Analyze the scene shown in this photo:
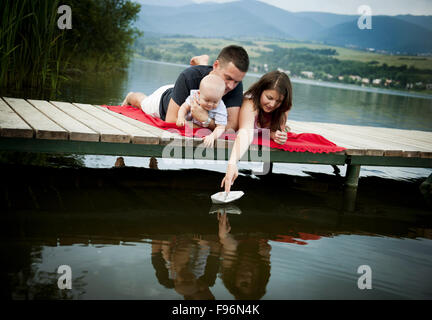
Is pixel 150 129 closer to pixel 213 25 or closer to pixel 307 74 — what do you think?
pixel 307 74

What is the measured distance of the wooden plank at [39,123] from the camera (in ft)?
9.82

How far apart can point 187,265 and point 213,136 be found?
53.8 inches

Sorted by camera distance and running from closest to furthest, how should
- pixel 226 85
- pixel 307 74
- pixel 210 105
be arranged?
pixel 210 105
pixel 226 85
pixel 307 74

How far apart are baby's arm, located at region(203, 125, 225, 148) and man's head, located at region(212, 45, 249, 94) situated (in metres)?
0.37

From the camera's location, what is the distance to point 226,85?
136 inches

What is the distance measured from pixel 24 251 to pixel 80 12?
1552 centimetres

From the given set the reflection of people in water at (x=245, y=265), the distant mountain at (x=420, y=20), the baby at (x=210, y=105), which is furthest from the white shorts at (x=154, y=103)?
the distant mountain at (x=420, y=20)

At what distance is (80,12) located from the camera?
15836mm

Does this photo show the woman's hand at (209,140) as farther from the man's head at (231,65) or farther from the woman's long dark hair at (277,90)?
the woman's long dark hair at (277,90)

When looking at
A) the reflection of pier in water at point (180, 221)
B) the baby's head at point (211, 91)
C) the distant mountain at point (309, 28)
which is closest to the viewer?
the reflection of pier in water at point (180, 221)

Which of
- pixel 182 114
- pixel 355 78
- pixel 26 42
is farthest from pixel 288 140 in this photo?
pixel 355 78
